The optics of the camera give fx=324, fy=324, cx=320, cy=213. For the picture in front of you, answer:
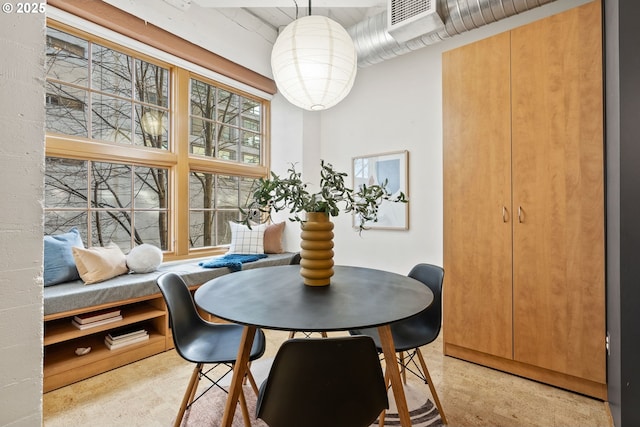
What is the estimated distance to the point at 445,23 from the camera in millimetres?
2545

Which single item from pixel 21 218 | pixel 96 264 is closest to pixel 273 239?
pixel 96 264

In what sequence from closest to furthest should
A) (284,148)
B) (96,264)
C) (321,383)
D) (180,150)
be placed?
1. (321,383)
2. (96,264)
3. (180,150)
4. (284,148)

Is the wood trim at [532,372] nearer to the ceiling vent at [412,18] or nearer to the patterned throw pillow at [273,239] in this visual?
the patterned throw pillow at [273,239]

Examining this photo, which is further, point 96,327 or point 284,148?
point 284,148

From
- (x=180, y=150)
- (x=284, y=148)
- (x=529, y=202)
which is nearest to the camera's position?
(x=529, y=202)

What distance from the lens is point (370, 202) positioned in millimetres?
1621

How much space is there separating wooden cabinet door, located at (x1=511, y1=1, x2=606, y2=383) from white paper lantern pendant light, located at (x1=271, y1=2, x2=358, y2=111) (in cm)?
131

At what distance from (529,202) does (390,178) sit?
4.81ft

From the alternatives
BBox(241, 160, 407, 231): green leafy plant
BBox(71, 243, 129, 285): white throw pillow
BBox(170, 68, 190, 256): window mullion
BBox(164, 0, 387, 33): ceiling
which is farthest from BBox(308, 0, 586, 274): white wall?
BBox(71, 243, 129, 285): white throw pillow

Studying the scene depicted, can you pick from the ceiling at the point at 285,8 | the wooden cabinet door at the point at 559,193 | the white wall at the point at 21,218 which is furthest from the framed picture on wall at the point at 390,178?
the white wall at the point at 21,218

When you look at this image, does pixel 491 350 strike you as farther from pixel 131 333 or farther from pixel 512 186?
pixel 131 333

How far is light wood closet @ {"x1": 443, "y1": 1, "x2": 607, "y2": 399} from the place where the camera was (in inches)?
77.1

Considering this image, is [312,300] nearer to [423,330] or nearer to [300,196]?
[300,196]

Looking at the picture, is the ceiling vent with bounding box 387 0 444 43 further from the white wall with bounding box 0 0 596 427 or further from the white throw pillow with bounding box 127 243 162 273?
the white throw pillow with bounding box 127 243 162 273
